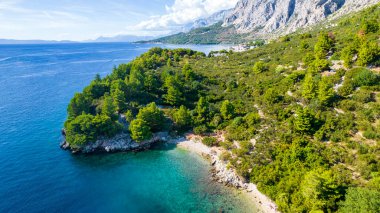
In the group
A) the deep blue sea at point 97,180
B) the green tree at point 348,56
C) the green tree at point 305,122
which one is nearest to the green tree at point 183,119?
the deep blue sea at point 97,180

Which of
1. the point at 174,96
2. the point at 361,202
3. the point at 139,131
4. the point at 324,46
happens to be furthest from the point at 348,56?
the point at 139,131

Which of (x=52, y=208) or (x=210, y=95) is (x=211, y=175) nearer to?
(x=52, y=208)

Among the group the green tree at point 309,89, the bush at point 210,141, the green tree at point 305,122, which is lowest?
the bush at point 210,141

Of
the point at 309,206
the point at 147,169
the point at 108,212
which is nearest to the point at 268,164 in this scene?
the point at 309,206

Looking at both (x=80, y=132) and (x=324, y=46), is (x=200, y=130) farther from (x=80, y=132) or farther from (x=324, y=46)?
(x=324, y=46)

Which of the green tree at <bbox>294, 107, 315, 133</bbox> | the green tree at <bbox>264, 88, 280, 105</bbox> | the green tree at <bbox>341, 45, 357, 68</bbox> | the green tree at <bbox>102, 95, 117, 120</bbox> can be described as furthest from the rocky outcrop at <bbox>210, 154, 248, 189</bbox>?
the green tree at <bbox>341, 45, 357, 68</bbox>

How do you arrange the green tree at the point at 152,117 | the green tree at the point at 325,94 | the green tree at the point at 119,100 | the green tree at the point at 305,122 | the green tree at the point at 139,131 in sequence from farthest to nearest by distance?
1. the green tree at the point at 119,100
2. the green tree at the point at 152,117
3. the green tree at the point at 139,131
4. the green tree at the point at 325,94
5. the green tree at the point at 305,122

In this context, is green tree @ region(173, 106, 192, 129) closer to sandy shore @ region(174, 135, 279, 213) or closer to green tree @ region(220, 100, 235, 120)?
sandy shore @ region(174, 135, 279, 213)

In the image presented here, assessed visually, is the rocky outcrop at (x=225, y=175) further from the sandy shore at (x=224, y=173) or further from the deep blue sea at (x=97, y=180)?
the deep blue sea at (x=97, y=180)
